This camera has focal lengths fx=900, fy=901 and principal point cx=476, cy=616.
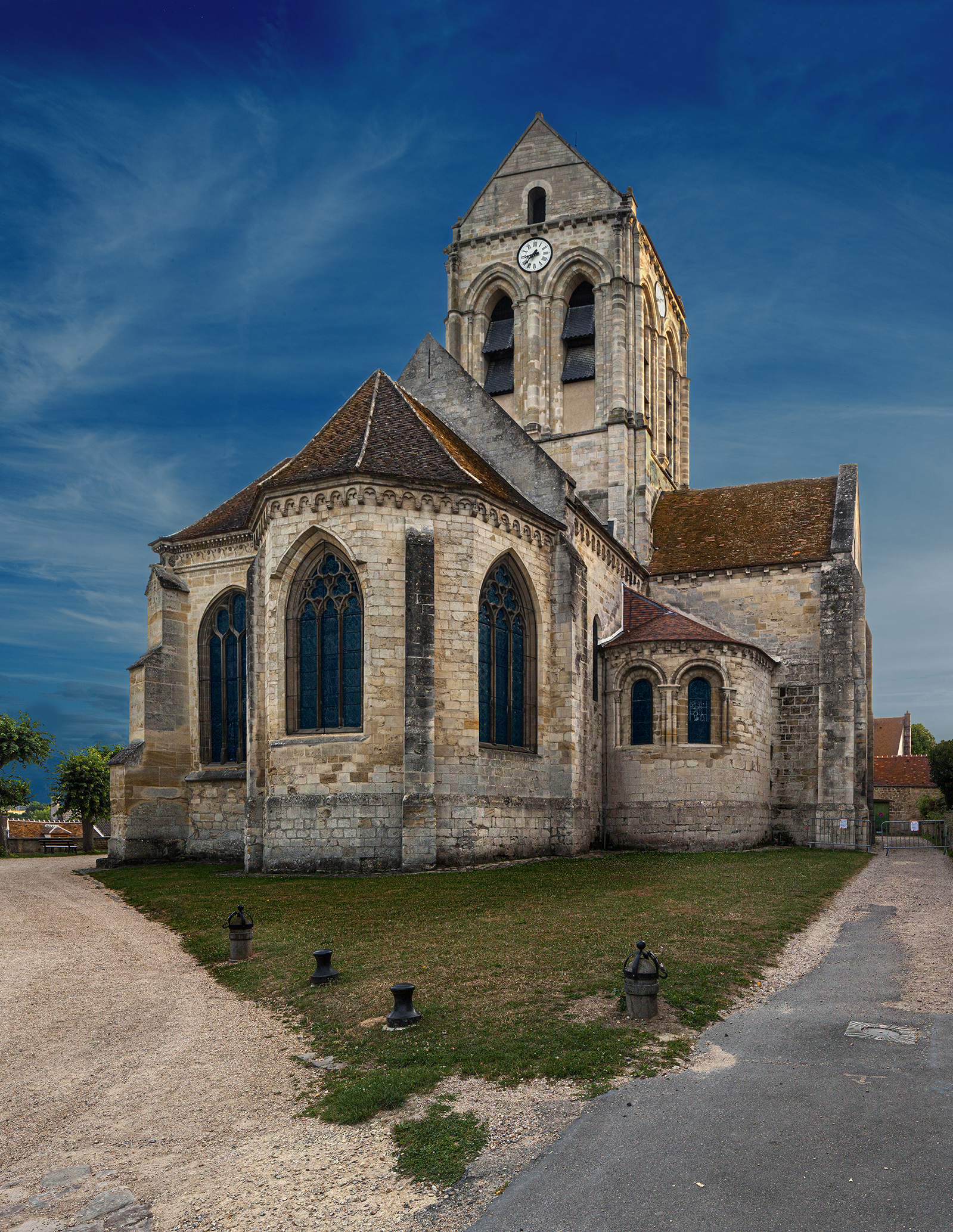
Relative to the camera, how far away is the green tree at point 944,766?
A: 37438mm

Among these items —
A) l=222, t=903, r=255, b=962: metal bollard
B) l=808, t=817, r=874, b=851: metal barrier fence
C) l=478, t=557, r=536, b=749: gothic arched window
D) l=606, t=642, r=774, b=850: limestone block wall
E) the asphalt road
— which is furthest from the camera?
l=808, t=817, r=874, b=851: metal barrier fence

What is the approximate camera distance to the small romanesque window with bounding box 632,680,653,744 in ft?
89.7

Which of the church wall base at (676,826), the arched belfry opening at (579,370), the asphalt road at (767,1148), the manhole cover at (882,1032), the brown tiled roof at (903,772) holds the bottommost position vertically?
the brown tiled roof at (903,772)

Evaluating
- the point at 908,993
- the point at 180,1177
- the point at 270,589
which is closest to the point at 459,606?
the point at 270,589

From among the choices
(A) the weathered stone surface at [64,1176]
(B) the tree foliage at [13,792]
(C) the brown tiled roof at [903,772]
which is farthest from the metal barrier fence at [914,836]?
(B) the tree foliage at [13,792]

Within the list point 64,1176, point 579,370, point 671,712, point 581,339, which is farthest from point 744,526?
point 64,1176

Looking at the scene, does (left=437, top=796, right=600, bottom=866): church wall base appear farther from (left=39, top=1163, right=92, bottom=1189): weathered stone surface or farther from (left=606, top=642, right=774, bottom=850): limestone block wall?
(left=39, top=1163, right=92, bottom=1189): weathered stone surface

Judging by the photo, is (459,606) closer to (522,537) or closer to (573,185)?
(522,537)

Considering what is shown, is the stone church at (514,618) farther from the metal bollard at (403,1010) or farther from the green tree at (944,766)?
the metal bollard at (403,1010)

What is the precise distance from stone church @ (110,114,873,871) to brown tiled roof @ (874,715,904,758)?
3626 centimetres

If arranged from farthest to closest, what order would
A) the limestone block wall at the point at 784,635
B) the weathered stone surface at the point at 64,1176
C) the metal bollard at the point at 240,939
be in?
1. the limestone block wall at the point at 784,635
2. the metal bollard at the point at 240,939
3. the weathered stone surface at the point at 64,1176

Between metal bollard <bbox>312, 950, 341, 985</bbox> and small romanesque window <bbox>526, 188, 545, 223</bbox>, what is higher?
small romanesque window <bbox>526, 188, 545, 223</bbox>

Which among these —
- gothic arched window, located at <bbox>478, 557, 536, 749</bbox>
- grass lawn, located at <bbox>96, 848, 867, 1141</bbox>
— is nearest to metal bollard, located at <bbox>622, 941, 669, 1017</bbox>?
grass lawn, located at <bbox>96, 848, 867, 1141</bbox>

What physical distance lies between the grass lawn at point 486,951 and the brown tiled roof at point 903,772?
3592cm
